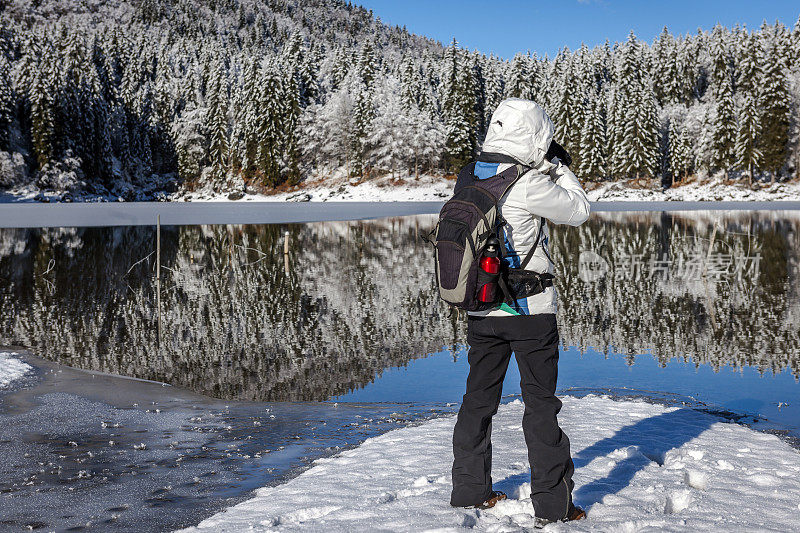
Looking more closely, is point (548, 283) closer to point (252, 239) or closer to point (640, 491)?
point (640, 491)

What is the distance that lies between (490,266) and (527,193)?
17.9 inches

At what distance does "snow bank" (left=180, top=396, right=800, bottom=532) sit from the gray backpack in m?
1.29

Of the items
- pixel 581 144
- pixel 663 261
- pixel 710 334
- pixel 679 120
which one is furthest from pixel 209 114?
pixel 710 334

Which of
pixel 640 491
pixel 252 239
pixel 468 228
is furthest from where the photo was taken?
pixel 252 239

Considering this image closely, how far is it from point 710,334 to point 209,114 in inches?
3398

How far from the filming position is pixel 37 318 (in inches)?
541

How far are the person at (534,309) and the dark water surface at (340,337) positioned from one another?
2.09m

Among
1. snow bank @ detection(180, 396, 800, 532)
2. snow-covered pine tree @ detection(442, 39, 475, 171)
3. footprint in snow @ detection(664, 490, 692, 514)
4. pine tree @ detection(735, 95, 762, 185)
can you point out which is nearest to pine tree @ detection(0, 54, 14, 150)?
snow-covered pine tree @ detection(442, 39, 475, 171)

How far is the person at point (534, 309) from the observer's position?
3.78 metres

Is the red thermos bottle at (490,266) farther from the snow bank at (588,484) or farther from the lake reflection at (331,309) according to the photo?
the lake reflection at (331,309)

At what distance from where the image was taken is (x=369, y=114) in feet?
265

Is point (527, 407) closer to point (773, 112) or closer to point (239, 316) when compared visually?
point (239, 316)

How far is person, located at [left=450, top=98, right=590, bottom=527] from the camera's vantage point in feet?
→ 12.4

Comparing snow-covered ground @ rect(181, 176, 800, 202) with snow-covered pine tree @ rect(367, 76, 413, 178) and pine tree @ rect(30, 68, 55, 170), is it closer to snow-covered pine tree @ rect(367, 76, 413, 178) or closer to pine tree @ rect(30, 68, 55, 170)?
snow-covered pine tree @ rect(367, 76, 413, 178)
